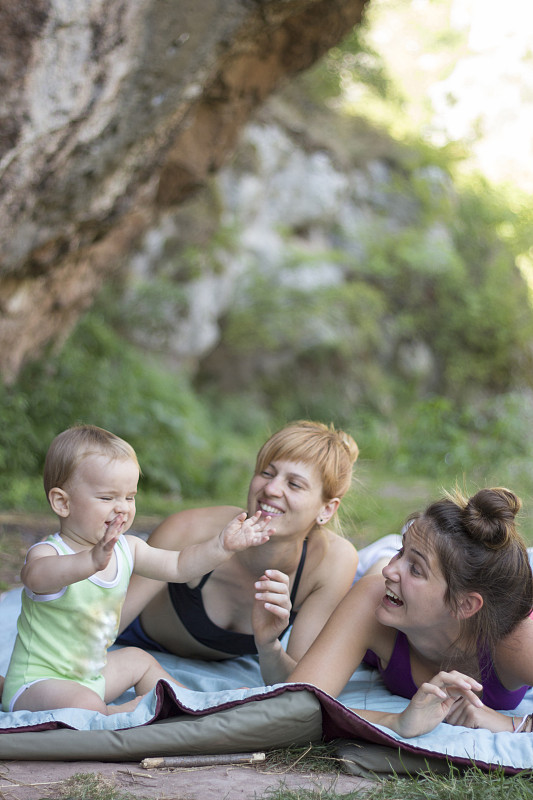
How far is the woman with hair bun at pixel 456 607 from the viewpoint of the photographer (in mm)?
1966

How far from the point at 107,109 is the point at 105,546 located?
2.56 m

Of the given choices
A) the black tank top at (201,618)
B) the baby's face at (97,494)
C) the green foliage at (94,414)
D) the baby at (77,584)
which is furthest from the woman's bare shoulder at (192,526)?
the green foliage at (94,414)

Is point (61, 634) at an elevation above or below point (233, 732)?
above

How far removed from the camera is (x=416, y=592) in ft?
6.48

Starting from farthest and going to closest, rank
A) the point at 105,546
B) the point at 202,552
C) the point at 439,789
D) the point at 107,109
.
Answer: the point at 107,109, the point at 202,552, the point at 105,546, the point at 439,789

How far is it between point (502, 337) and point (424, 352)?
1.48 meters

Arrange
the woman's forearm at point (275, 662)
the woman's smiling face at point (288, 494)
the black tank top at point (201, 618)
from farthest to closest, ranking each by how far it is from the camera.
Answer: the black tank top at point (201, 618) → the woman's smiling face at point (288, 494) → the woman's forearm at point (275, 662)

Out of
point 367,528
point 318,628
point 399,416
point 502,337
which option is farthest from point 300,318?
point 318,628

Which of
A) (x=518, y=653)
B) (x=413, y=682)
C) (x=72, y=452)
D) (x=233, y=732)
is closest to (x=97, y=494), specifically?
(x=72, y=452)

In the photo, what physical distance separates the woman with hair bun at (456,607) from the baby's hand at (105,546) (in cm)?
63

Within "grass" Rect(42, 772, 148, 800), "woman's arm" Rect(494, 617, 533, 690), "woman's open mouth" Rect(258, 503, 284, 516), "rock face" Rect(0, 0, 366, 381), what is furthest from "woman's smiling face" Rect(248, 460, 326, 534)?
"rock face" Rect(0, 0, 366, 381)

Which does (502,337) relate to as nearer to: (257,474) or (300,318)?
(300,318)

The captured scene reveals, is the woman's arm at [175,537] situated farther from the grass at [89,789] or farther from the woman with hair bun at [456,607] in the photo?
the grass at [89,789]

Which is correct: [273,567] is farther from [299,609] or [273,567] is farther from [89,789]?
[89,789]
